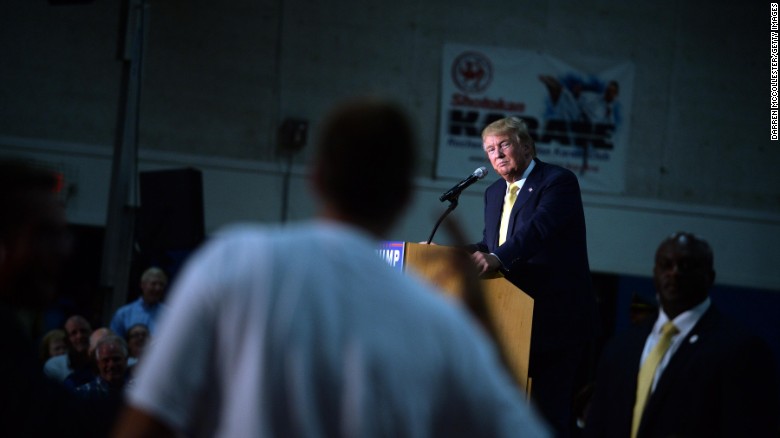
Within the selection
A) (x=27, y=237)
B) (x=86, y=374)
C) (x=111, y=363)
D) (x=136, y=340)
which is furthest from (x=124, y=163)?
(x=27, y=237)

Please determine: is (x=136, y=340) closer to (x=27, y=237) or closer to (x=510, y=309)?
(x=510, y=309)

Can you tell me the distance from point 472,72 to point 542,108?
33.4 inches

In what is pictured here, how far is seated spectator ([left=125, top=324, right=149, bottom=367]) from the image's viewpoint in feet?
24.5

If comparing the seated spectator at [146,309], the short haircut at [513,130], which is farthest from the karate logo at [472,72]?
the short haircut at [513,130]

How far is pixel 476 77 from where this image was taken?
11469mm

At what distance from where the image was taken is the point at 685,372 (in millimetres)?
2590

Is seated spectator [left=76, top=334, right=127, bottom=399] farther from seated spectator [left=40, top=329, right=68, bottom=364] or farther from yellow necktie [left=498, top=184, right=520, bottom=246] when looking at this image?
yellow necktie [left=498, top=184, right=520, bottom=246]

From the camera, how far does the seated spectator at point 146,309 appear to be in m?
8.10

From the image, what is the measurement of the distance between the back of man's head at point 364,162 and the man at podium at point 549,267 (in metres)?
2.74

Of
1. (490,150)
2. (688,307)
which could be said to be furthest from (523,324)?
(688,307)

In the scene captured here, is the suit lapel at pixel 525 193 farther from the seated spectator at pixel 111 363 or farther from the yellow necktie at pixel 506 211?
the seated spectator at pixel 111 363

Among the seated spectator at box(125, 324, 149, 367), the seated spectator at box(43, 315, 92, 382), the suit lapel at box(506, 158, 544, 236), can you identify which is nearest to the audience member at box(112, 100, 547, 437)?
the suit lapel at box(506, 158, 544, 236)

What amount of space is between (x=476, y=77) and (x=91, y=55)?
13.3 ft

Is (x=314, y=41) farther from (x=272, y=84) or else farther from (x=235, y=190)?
(x=235, y=190)
